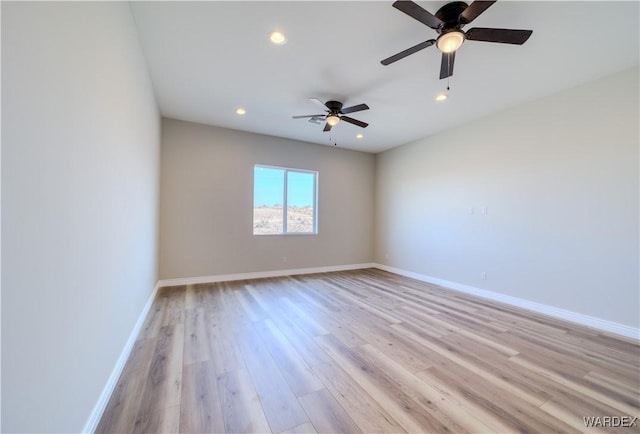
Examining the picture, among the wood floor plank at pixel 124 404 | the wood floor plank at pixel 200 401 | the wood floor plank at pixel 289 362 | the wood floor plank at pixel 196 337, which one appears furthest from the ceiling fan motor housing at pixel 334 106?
the wood floor plank at pixel 124 404

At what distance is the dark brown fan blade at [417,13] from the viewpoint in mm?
1681

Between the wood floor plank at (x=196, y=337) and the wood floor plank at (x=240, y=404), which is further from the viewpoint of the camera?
the wood floor plank at (x=196, y=337)

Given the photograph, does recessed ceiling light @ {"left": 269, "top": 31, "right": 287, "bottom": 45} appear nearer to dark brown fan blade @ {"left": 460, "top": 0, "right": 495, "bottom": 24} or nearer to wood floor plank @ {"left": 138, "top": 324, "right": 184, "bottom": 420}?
dark brown fan blade @ {"left": 460, "top": 0, "right": 495, "bottom": 24}

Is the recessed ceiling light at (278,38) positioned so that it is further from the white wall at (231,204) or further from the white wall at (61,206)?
the white wall at (231,204)

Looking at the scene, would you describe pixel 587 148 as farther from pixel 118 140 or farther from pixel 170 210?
pixel 170 210

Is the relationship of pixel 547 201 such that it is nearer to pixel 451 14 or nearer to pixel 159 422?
pixel 451 14

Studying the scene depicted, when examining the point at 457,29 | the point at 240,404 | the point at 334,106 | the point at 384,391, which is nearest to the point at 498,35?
the point at 457,29

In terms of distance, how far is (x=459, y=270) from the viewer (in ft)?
14.8

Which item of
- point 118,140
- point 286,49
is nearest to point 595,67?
point 286,49

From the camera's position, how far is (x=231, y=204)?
194 inches

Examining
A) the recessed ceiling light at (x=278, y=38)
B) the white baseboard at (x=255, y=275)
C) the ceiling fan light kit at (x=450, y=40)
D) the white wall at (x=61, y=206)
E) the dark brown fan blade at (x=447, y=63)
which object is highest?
the recessed ceiling light at (x=278, y=38)

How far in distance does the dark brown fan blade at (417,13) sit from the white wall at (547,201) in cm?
263

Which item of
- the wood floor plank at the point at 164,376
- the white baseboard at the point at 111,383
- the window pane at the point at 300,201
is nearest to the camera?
the white baseboard at the point at 111,383

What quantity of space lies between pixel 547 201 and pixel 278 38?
3.90 metres
